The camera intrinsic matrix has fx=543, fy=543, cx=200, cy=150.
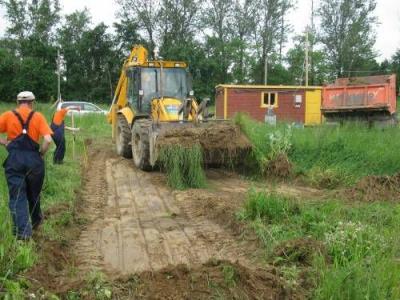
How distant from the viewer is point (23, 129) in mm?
6309

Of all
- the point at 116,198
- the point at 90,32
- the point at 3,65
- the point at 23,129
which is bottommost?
the point at 116,198

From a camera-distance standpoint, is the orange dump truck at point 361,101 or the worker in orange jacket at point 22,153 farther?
the orange dump truck at point 361,101

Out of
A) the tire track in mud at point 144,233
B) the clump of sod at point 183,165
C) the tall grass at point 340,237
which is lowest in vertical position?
the tire track in mud at point 144,233

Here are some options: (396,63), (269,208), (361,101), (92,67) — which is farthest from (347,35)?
(269,208)

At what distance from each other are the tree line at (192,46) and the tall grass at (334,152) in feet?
115

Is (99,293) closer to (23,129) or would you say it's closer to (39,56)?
(23,129)

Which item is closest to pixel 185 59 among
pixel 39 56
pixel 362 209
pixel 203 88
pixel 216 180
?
pixel 203 88

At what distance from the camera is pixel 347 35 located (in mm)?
59062

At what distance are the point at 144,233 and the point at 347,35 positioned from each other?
56005 mm

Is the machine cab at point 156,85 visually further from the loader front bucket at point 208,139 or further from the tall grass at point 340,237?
the tall grass at point 340,237

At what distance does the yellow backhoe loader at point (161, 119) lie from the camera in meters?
11.4

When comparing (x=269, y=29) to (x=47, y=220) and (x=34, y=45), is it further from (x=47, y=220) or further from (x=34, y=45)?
(x=47, y=220)

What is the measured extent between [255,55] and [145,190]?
47.5 meters

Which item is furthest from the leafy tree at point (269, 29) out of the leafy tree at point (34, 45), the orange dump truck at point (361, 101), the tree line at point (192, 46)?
the orange dump truck at point (361, 101)
